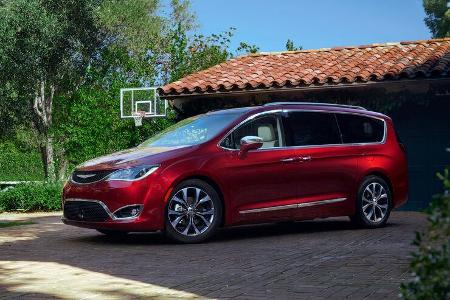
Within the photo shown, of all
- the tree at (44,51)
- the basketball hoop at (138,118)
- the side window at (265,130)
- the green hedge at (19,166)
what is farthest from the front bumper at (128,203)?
the green hedge at (19,166)

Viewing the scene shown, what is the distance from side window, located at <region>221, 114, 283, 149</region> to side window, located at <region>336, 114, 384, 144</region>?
1.20 m

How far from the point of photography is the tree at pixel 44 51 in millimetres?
29281

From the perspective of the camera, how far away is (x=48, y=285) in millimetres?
6840

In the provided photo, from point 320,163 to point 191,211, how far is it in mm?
2200

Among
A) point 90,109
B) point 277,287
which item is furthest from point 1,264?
point 90,109

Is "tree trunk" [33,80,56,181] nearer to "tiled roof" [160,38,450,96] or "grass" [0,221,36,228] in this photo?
"tiled roof" [160,38,450,96]

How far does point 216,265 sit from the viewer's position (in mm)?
7922

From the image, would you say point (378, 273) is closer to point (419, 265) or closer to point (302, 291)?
point (302, 291)

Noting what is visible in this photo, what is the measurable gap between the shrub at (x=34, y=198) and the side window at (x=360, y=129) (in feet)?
30.0

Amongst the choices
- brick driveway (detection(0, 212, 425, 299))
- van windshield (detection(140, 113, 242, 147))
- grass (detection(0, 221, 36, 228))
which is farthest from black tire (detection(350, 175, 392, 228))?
grass (detection(0, 221, 36, 228))

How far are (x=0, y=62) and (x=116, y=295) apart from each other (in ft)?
81.3

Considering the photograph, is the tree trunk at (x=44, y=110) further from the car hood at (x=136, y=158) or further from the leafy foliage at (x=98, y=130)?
the car hood at (x=136, y=158)

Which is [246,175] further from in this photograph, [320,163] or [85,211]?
[85,211]

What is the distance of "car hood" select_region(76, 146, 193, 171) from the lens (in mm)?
9812
